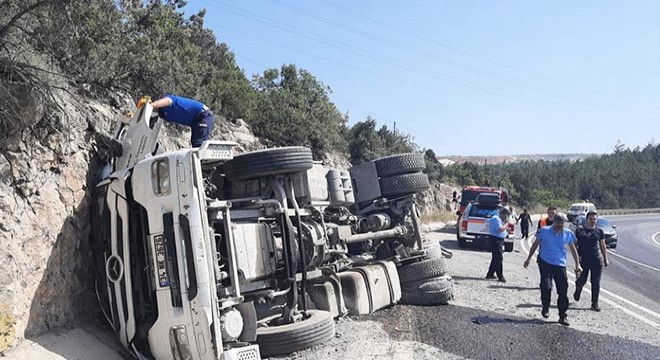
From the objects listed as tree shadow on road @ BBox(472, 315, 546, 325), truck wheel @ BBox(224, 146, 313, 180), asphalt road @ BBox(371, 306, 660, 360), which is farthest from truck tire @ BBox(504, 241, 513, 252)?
truck wheel @ BBox(224, 146, 313, 180)

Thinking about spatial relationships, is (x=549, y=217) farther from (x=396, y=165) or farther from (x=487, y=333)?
(x=487, y=333)

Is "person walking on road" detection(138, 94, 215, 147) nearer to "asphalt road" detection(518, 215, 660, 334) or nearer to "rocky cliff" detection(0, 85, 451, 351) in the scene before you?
"rocky cliff" detection(0, 85, 451, 351)

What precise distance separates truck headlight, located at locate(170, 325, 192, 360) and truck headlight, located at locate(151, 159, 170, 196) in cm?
112

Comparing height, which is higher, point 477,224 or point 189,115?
point 189,115

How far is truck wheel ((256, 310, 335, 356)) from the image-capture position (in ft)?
19.9

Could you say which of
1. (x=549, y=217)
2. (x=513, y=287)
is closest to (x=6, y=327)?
(x=513, y=287)

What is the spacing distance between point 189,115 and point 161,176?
1505 mm

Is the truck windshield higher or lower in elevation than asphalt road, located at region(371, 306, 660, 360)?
higher

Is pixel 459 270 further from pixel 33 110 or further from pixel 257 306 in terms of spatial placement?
pixel 33 110

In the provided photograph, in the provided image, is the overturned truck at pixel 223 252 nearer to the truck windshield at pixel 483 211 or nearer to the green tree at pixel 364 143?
the truck windshield at pixel 483 211

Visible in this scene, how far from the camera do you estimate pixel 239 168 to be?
700 centimetres

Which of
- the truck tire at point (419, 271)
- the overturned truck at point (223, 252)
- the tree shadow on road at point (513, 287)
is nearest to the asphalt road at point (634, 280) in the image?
the tree shadow on road at point (513, 287)

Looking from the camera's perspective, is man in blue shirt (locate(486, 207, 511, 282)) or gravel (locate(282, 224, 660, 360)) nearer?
gravel (locate(282, 224, 660, 360))

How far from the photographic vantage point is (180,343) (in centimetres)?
507
